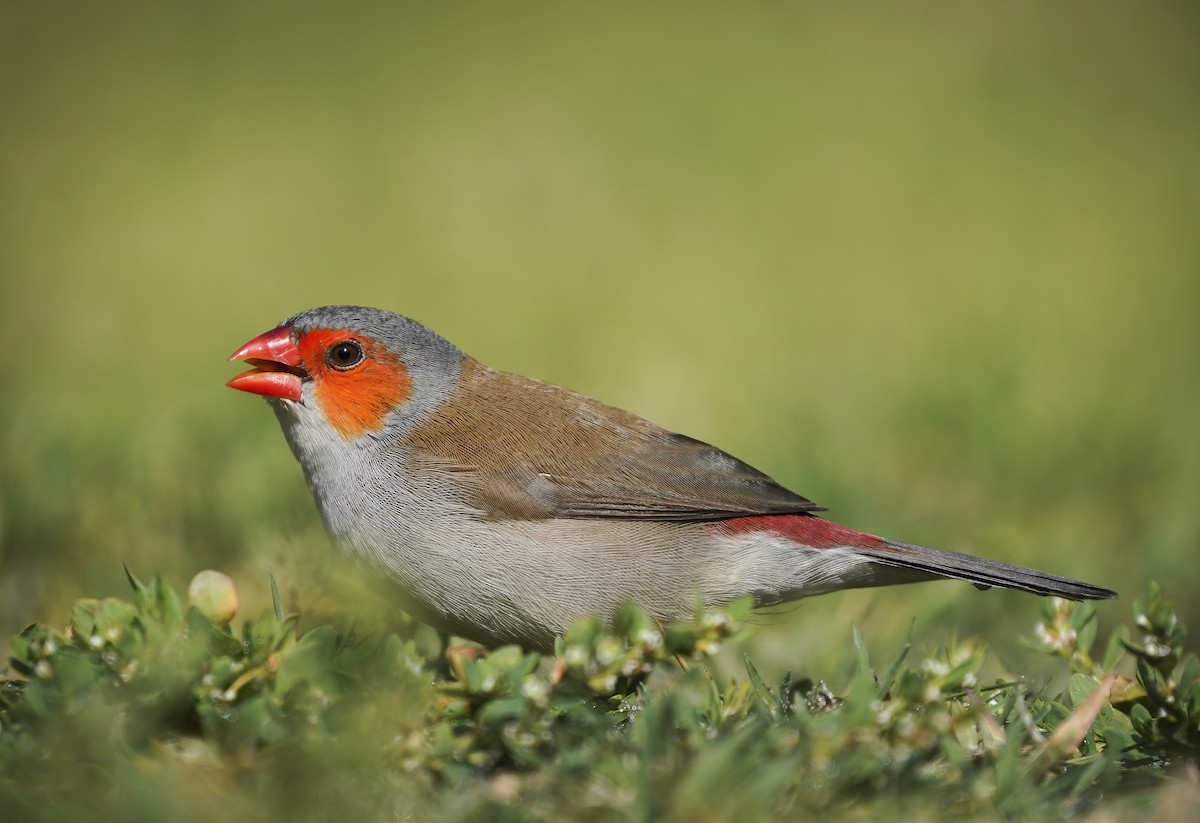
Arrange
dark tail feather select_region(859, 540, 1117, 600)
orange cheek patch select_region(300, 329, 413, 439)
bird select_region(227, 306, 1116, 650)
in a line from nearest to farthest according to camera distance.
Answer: dark tail feather select_region(859, 540, 1117, 600)
bird select_region(227, 306, 1116, 650)
orange cheek patch select_region(300, 329, 413, 439)

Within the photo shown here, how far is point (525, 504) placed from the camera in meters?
3.30

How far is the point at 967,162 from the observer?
9.26 metres

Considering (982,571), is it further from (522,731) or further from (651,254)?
(651,254)

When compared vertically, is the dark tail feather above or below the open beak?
below

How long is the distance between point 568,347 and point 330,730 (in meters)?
4.46

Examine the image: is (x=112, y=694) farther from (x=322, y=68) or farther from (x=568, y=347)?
(x=322, y=68)

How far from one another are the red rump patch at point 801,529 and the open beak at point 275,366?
1289mm

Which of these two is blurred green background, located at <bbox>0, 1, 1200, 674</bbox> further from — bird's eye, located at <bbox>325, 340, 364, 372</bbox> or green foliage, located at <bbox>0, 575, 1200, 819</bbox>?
green foliage, located at <bbox>0, 575, 1200, 819</bbox>

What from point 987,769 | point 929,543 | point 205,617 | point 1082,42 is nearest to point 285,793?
point 205,617

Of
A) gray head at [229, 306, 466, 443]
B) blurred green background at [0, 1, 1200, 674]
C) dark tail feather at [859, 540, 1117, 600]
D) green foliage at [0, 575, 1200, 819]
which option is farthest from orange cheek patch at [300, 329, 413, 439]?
dark tail feather at [859, 540, 1117, 600]

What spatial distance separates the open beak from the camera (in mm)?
3562

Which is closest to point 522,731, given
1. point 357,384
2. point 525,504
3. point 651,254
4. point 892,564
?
point 525,504

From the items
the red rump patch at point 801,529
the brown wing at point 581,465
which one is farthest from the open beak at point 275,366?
the red rump patch at point 801,529

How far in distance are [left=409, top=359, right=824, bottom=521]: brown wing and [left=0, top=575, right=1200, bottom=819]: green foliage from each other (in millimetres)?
708
